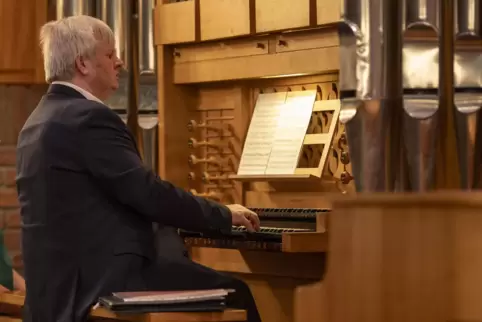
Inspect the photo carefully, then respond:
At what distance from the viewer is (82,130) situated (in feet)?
9.80

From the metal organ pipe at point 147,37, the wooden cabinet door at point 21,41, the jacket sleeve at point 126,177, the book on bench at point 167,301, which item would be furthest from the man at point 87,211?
the wooden cabinet door at point 21,41

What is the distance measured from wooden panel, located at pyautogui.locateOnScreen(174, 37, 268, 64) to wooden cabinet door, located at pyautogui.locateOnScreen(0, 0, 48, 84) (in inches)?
29.7

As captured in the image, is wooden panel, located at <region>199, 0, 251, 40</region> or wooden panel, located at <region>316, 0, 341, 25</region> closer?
wooden panel, located at <region>316, 0, 341, 25</region>

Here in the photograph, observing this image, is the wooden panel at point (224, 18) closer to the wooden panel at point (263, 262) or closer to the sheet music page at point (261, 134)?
the sheet music page at point (261, 134)

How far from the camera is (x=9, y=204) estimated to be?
4.93 m

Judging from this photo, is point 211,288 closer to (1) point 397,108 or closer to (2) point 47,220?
(2) point 47,220

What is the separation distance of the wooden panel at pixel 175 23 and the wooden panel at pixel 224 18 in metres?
0.06

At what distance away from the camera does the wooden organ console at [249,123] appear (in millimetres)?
3756

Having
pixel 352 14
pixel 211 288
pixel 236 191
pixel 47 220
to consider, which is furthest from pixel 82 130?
pixel 236 191

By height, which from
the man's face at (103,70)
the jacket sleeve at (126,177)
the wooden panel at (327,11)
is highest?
the wooden panel at (327,11)

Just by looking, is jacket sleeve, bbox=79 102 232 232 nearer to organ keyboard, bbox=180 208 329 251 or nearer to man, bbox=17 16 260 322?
man, bbox=17 16 260 322

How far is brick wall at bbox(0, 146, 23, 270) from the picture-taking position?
16.1ft

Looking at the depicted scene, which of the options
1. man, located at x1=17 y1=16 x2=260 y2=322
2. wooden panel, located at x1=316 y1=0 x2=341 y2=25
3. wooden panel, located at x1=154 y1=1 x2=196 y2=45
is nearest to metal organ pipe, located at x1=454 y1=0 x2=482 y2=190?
wooden panel, located at x1=316 y1=0 x2=341 y2=25

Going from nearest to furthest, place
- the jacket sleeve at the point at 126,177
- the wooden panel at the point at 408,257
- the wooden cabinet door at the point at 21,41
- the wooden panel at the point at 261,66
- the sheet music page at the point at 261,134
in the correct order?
the wooden panel at the point at 408,257 < the jacket sleeve at the point at 126,177 < the wooden panel at the point at 261,66 < the sheet music page at the point at 261,134 < the wooden cabinet door at the point at 21,41
